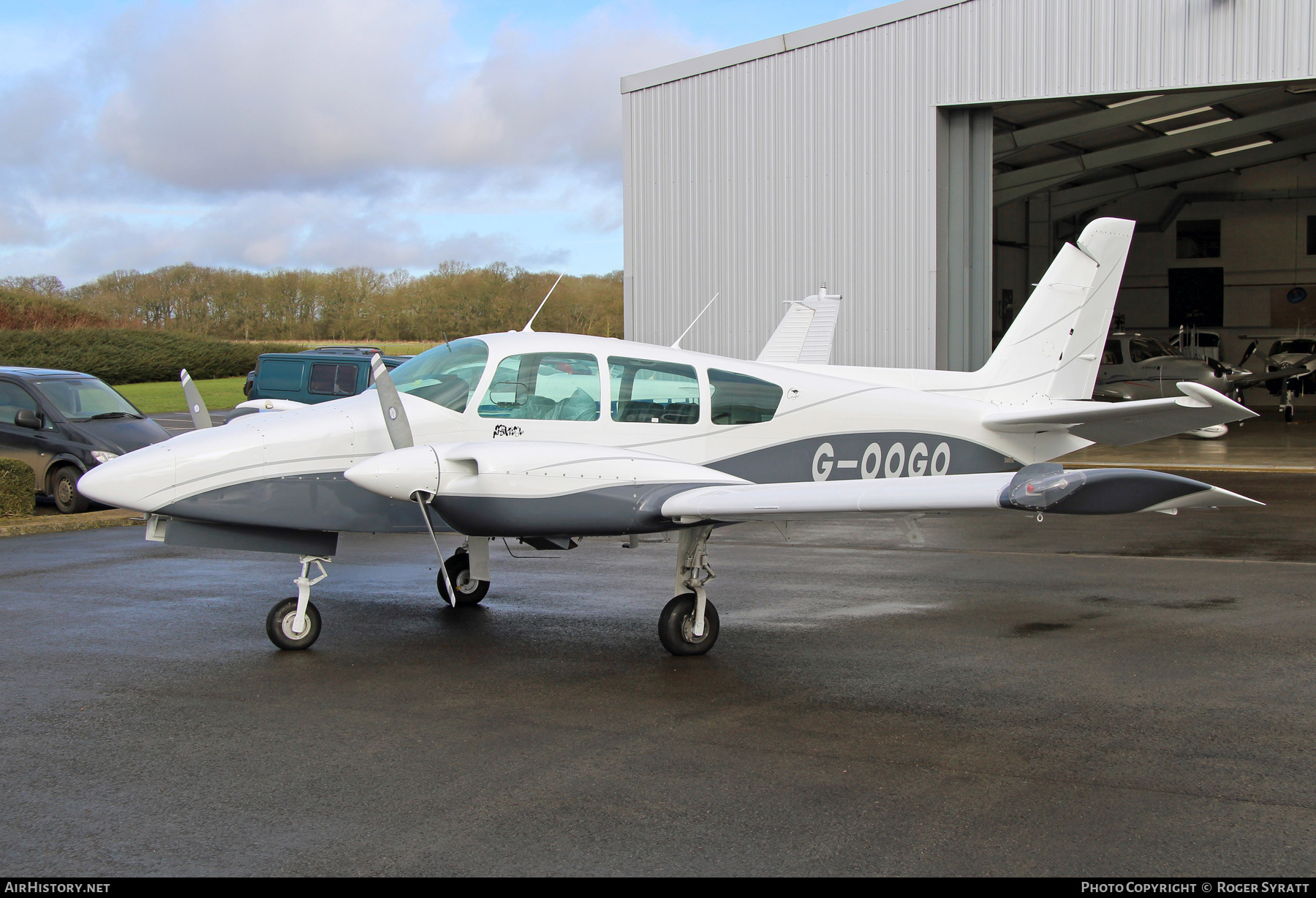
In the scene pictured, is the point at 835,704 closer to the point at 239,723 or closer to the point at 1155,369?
the point at 239,723

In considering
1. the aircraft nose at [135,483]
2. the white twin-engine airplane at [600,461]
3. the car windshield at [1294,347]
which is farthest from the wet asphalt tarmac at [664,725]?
the car windshield at [1294,347]

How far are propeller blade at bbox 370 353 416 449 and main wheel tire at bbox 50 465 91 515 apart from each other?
8.70m

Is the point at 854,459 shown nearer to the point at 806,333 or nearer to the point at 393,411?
the point at 393,411

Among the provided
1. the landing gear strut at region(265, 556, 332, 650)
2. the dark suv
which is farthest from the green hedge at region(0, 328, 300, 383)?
the landing gear strut at region(265, 556, 332, 650)

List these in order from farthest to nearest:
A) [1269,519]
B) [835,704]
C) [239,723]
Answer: [1269,519] < [835,704] < [239,723]

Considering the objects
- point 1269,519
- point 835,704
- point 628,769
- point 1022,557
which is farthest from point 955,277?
point 628,769

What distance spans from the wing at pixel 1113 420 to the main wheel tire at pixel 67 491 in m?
10.9

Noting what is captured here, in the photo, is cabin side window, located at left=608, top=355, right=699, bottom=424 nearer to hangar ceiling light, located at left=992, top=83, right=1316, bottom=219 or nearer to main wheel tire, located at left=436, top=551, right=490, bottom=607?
main wheel tire, located at left=436, top=551, right=490, bottom=607

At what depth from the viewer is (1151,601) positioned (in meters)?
8.45

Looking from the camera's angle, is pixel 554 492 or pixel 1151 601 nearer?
pixel 554 492

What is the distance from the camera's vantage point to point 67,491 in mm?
13367

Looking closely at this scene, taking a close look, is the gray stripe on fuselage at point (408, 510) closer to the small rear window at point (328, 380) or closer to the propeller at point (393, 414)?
the propeller at point (393, 414)

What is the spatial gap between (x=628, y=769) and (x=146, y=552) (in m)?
7.89

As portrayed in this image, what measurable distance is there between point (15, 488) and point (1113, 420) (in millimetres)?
11623
